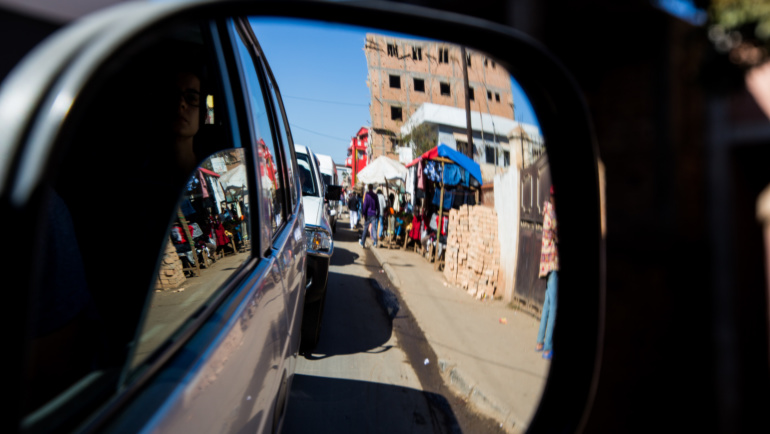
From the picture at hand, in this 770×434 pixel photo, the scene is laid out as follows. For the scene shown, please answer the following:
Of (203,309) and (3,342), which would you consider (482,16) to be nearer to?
(203,309)

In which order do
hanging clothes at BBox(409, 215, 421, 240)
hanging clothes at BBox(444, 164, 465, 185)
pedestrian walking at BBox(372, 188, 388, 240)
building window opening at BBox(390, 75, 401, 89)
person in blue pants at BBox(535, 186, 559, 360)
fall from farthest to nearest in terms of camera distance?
pedestrian walking at BBox(372, 188, 388, 240)
hanging clothes at BBox(409, 215, 421, 240)
hanging clothes at BBox(444, 164, 465, 185)
building window opening at BBox(390, 75, 401, 89)
person in blue pants at BBox(535, 186, 559, 360)

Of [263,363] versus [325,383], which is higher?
[263,363]

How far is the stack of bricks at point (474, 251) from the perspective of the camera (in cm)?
348

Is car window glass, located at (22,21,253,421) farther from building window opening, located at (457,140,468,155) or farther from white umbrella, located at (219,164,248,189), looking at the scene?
building window opening, located at (457,140,468,155)

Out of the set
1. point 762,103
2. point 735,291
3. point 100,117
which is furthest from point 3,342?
point 735,291

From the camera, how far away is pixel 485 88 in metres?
2.06

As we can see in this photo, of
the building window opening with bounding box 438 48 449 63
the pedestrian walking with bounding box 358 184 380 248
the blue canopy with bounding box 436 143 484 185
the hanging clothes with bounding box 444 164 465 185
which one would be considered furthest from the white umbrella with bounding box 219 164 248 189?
the pedestrian walking with bounding box 358 184 380 248

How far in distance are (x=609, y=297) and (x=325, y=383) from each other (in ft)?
11.2

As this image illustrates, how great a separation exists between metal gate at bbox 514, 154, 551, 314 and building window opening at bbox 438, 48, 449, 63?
61 cm

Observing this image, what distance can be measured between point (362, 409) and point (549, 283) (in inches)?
90.0

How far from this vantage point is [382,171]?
14.1 metres

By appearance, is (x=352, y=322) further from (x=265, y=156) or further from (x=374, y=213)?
(x=374, y=213)

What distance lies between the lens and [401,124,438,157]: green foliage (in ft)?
43.8

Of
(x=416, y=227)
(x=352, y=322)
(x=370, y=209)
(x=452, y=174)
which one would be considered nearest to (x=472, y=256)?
(x=352, y=322)
